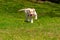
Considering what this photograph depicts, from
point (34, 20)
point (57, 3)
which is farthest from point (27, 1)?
point (34, 20)

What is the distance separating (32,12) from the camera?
64.2 ft

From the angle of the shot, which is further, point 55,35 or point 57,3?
point 57,3

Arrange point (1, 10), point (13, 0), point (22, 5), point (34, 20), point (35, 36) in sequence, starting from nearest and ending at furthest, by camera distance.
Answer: point (35, 36), point (34, 20), point (1, 10), point (22, 5), point (13, 0)

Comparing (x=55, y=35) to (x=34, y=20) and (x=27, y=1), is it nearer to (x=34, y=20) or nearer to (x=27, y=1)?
(x=34, y=20)

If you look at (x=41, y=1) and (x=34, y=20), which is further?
(x=41, y=1)

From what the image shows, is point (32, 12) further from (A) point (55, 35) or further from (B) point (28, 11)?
(A) point (55, 35)

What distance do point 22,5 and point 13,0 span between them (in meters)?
3.65

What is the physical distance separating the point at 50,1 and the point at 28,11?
2231 centimetres

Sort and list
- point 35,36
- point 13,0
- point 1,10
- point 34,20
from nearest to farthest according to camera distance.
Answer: point 35,36
point 34,20
point 1,10
point 13,0

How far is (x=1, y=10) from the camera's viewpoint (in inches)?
1219

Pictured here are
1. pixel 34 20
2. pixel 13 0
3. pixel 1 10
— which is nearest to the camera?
pixel 34 20

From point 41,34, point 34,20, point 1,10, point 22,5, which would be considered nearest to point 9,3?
point 22,5

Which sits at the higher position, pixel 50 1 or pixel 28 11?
pixel 28 11

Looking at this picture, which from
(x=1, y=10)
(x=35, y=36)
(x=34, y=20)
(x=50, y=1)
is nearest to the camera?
(x=35, y=36)
